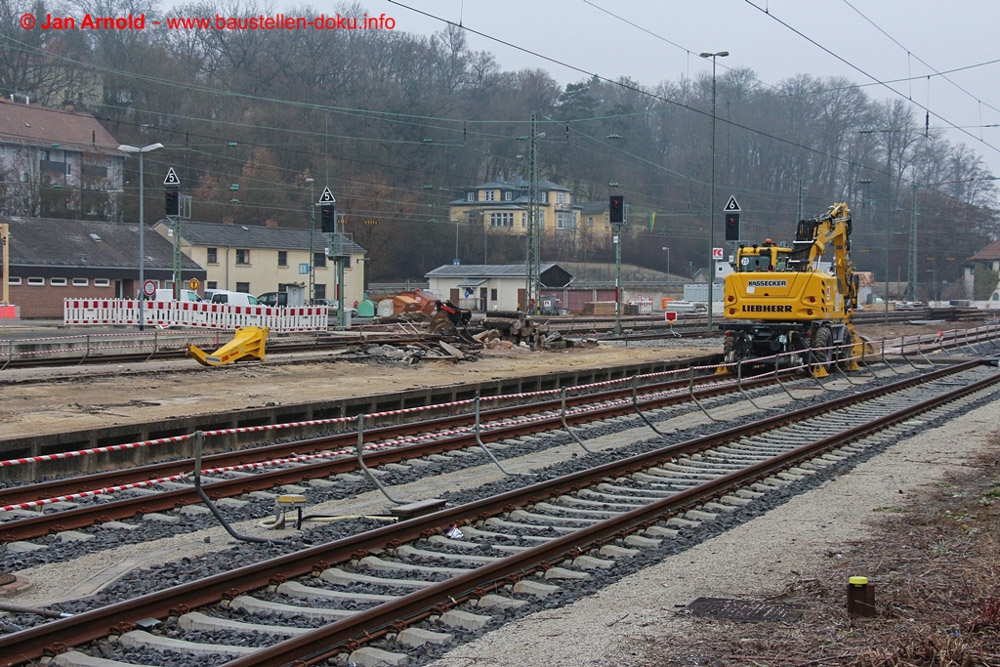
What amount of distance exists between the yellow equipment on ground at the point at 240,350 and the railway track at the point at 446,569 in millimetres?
13686

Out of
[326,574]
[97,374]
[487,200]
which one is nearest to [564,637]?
[326,574]

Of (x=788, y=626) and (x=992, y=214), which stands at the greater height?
(x=992, y=214)

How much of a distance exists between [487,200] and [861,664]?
3500 inches

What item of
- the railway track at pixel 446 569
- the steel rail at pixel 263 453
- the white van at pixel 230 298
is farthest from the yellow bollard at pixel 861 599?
the white van at pixel 230 298

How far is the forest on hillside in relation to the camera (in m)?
68.7

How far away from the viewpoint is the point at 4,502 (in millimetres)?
10789

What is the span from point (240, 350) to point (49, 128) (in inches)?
2322

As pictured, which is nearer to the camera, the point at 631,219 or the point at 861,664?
the point at 861,664

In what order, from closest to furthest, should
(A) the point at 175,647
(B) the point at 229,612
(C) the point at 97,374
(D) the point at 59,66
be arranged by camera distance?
1. (A) the point at 175,647
2. (B) the point at 229,612
3. (C) the point at 97,374
4. (D) the point at 59,66

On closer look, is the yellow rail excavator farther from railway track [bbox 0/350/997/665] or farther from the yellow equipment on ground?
railway track [bbox 0/350/997/665]

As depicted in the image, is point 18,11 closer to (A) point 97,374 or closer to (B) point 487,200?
(B) point 487,200

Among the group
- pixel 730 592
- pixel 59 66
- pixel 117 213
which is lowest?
pixel 730 592

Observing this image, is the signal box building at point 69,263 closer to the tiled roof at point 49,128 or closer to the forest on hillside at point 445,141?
the forest on hillside at point 445,141

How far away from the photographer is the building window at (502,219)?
9525 cm
